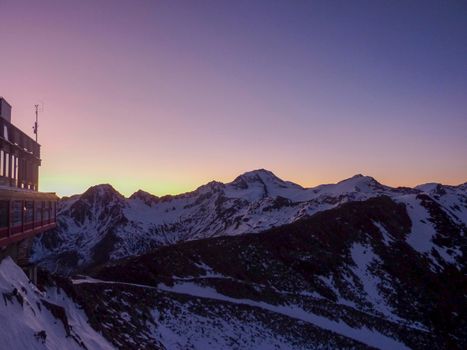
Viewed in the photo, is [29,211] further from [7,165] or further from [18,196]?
[18,196]

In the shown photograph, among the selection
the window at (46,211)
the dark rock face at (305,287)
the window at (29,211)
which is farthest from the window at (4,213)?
the dark rock face at (305,287)

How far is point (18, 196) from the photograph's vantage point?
20.9 m

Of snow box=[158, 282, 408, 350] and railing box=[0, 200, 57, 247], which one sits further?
snow box=[158, 282, 408, 350]

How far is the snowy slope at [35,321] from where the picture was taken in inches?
544

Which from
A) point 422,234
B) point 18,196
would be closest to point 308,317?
point 18,196

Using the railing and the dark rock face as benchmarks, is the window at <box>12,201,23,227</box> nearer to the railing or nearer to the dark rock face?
the railing

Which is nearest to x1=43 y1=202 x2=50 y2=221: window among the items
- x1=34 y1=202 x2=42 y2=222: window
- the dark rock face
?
x1=34 y1=202 x2=42 y2=222: window

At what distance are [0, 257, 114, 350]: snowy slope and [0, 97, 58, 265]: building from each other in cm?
149

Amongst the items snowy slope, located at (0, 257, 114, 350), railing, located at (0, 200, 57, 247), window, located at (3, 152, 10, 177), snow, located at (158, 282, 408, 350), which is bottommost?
snow, located at (158, 282, 408, 350)

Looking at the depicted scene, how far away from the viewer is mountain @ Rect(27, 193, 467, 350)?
3369 centimetres

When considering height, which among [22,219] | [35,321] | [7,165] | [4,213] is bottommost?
[35,321]

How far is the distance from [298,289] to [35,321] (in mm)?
40603

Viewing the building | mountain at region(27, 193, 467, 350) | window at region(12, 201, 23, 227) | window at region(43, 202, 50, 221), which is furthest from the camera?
mountain at region(27, 193, 467, 350)

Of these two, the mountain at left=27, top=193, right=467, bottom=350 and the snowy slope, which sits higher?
the snowy slope
